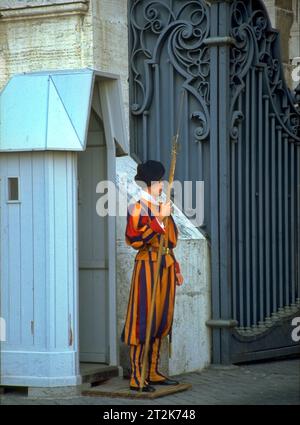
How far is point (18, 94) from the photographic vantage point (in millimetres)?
9680

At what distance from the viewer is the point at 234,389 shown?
33.8ft

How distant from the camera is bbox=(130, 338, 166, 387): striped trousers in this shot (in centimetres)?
971

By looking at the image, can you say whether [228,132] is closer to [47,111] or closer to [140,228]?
[140,228]

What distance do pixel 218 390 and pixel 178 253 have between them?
1319mm

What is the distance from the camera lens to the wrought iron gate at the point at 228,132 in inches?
445

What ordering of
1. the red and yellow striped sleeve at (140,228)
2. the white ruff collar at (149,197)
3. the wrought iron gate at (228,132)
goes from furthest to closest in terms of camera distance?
the wrought iron gate at (228,132) → the white ruff collar at (149,197) → the red and yellow striped sleeve at (140,228)

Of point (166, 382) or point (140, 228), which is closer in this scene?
point (140, 228)

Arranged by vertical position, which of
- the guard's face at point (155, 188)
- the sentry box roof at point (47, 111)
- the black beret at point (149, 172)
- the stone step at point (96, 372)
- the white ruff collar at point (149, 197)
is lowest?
the stone step at point (96, 372)

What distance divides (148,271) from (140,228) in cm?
35

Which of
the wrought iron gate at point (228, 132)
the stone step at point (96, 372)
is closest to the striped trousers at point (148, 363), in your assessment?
the stone step at point (96, 372)

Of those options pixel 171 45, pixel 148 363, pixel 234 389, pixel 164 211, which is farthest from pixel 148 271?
pixel 171 45

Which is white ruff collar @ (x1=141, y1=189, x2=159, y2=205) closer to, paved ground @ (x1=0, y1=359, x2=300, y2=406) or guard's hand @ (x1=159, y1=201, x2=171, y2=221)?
guard's hand @ (x1=159, y1=201, x2=171, y2=221)

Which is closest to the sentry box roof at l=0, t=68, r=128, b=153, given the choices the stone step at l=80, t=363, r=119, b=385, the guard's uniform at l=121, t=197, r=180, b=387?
the guard's uniform at l=121, t=197, r=180, b=387

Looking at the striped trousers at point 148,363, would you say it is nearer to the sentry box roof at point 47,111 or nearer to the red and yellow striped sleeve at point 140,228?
the red and yellow striped sleeve at point 140,228
